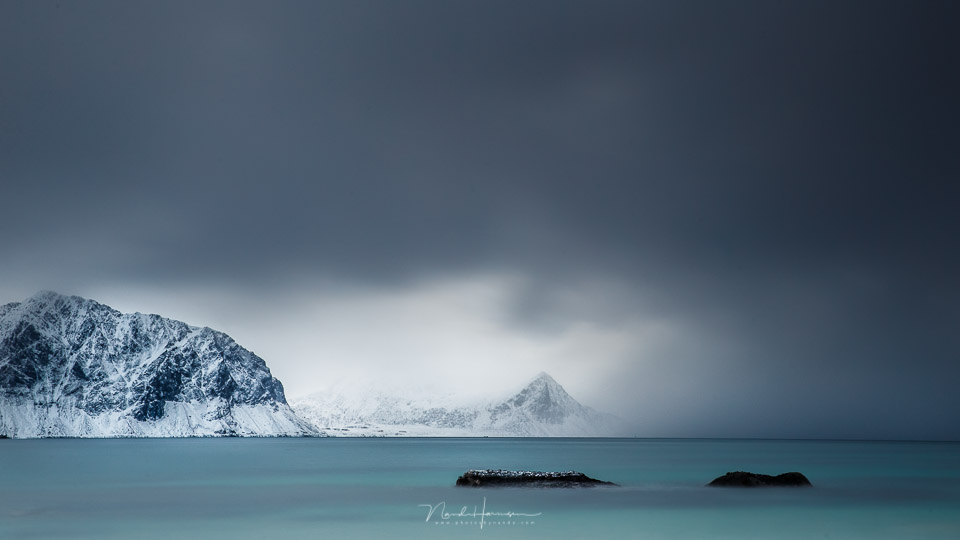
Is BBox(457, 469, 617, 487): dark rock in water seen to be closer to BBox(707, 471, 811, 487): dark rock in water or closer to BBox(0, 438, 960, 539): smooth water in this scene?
BBox(0, 438, 960, 539): smooth water

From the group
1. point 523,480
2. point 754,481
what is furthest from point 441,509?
point 754,481

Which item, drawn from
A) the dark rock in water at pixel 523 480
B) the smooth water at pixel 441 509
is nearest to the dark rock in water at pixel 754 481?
the smooth water at pixel 441 509

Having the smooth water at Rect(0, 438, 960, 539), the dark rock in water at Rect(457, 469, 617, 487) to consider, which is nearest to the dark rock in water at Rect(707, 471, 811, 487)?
the smooth water at Rect(0, 438, 960, 539)

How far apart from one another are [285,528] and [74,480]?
4534cm

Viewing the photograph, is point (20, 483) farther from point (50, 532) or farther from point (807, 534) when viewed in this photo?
point (807, 534)

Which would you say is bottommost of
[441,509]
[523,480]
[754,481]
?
[441,509]

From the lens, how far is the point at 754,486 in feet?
215

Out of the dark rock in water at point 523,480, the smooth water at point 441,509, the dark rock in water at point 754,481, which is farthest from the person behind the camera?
the dark rock in water at point 754,481

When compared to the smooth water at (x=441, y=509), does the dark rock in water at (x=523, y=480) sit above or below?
above

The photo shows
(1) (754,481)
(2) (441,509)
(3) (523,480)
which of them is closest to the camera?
(2) (441,509)

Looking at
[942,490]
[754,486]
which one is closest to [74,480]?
[754,486]

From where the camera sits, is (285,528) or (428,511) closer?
(285,528)

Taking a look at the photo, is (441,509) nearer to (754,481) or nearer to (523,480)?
(523,480)

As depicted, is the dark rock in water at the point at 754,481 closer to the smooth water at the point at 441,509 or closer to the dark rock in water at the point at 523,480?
the smooth water at the point at 441,509
